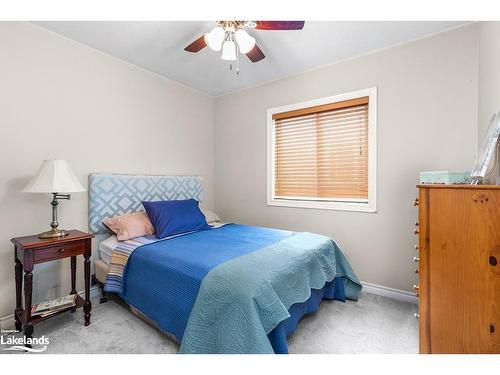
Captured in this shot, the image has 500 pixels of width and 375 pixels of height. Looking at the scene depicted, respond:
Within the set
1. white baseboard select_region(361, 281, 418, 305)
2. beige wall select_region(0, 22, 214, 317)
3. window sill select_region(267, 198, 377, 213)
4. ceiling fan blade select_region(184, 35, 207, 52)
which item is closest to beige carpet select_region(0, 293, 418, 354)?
white baseboard select_region(361, 281, 418, 305)

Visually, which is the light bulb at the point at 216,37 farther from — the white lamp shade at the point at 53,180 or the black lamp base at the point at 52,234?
the black lamp base at the point at 52,234

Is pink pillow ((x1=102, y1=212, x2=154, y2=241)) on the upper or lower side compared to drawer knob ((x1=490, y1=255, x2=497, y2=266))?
lower

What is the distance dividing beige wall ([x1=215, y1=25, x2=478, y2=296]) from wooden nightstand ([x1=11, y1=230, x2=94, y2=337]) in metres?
2.11

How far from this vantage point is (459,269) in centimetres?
108

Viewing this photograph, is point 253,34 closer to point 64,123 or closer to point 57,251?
point 64,123

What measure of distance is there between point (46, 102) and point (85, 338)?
1.98m

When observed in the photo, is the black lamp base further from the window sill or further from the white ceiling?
the window sill

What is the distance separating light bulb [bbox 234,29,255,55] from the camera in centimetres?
171

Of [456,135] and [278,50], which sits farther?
[278,50]

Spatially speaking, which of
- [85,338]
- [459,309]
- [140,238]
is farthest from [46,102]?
[459,309]

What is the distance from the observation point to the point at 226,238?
7.32 feet

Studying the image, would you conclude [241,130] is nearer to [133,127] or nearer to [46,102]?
[133,127]
